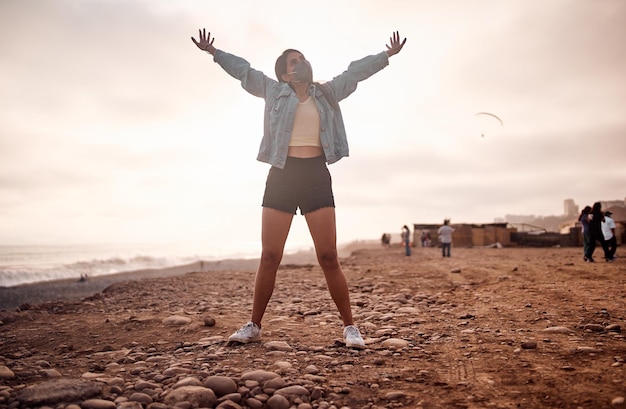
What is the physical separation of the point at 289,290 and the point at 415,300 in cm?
275

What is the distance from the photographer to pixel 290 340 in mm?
3668

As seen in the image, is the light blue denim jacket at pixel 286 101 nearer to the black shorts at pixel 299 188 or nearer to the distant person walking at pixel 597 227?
the black shorts at pixel 299 188

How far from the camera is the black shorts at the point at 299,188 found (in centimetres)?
346

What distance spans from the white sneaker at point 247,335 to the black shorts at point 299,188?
1135mm

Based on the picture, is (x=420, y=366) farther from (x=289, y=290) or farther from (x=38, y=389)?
(x=289, y=290)

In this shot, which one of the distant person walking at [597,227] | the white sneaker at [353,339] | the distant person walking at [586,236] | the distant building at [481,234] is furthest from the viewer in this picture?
the distant building at [481,234]

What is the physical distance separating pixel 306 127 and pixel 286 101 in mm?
315

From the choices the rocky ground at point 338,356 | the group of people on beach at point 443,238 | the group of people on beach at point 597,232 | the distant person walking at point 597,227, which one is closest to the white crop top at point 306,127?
the rocky ground at point 338,356

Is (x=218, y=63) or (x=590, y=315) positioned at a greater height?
(x=218, y=63)

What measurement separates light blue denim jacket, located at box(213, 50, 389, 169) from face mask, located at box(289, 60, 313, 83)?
10cm

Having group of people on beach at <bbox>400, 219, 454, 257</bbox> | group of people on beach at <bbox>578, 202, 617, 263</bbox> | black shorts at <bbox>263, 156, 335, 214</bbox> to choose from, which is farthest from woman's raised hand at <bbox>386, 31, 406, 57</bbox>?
group of people on beach at <bbox>400, 219, 454, 257</bbox>

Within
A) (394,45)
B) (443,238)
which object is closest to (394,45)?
(394,45)

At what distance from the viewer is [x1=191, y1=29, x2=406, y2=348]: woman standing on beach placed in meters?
3.46

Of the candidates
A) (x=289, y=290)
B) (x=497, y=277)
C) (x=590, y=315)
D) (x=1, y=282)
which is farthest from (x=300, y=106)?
(x=1, y=282)
